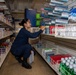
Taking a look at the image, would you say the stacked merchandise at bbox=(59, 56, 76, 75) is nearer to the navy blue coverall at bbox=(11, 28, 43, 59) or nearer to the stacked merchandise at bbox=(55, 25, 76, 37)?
the stacked merchandise at bbox=(55, 25, 76, 37)

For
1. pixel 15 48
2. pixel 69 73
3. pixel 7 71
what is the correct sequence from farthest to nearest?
pixel 15 48 < pixel 7 71 < pixel 69 73

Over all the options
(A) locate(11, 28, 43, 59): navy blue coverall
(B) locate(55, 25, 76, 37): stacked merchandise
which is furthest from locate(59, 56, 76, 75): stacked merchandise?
(A) locate(11, 28, 43, 59): navy blue coverall

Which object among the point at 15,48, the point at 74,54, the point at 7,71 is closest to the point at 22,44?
the point at 15,48

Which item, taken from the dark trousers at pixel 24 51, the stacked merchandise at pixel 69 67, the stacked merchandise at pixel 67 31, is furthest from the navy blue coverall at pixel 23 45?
the stacked merchandise at pixel 69 67

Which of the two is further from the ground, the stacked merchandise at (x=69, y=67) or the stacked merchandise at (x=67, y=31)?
the stacked merchandise at (x=67, y=31)

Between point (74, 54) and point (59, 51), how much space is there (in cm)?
70

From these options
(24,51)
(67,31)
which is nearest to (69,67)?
(67,31)

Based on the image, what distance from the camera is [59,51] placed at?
3.08 metres

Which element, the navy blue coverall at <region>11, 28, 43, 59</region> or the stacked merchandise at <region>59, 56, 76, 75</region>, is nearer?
the stacked merchandise at <region>59, 56, 76, 75</region>

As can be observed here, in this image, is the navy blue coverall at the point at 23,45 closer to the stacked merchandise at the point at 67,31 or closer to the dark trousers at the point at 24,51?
the dark trousers at the point at 24,51

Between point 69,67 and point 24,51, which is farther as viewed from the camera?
point 24,51

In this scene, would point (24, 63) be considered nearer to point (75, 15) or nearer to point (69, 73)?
point (69, 73)

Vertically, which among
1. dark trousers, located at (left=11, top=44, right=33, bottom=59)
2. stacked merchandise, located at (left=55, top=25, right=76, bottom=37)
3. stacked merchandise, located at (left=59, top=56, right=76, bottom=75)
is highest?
stacked merchandise, located at (left=55, top=25, right=76, bottom=37)

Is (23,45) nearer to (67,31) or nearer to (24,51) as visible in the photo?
(24,51)
